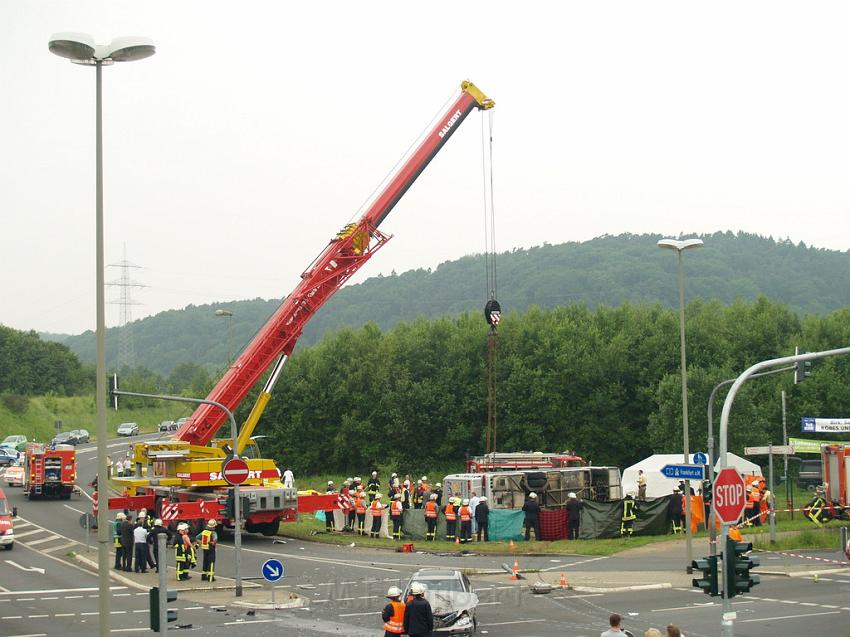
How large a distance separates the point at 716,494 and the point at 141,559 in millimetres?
19389

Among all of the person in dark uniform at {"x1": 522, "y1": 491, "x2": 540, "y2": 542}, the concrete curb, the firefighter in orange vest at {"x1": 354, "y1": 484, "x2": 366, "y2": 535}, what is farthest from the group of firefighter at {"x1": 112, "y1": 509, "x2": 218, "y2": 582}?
the person in dark uniform at {"x1": 522, "y1": 491, "x2": 540, "y2": 542}

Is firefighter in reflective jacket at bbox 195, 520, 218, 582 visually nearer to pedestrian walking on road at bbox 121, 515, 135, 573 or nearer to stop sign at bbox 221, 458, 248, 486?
stop sign at bbox 221, 458, 248, 486

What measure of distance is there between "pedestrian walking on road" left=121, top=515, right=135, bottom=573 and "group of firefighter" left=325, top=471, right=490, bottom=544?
8681mm

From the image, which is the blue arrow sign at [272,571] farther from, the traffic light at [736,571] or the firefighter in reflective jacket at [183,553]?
the traffic light at [736,571]

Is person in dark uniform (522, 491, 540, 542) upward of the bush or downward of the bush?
downward

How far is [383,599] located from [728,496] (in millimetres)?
11648

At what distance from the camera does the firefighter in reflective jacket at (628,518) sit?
34312 millimetres

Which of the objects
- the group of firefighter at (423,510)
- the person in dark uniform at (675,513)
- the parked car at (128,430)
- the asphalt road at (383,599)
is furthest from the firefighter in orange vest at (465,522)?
the parked car at (128,430)

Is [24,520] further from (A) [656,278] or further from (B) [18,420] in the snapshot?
(A) [656,278]

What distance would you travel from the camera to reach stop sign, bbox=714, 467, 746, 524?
1423 cm

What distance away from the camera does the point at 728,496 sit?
14.4 m

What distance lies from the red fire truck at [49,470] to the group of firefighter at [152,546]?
21040mm

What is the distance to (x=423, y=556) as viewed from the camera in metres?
31.9

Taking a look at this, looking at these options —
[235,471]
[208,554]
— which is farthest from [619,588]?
[208,554]
